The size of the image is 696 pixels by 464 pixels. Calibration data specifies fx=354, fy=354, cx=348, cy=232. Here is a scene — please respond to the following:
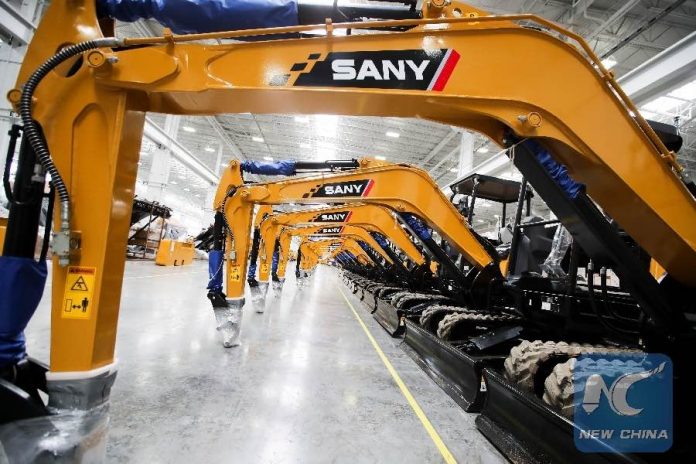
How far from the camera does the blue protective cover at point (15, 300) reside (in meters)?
1.68

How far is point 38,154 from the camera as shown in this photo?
1.79m

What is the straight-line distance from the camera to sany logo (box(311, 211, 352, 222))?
978 centimetres

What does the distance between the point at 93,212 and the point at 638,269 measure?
3467 mm

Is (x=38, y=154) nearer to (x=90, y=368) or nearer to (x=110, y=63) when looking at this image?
(x=110, y=63)

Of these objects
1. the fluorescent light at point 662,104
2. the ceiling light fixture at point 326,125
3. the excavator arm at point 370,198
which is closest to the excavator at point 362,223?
the excavator arm at point 370,198

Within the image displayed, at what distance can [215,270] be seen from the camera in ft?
18.2

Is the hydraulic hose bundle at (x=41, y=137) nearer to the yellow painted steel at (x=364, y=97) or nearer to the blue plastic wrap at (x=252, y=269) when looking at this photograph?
the yellow painted steel at (x=364, y=97)

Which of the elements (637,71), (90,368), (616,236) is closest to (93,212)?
(90,368)

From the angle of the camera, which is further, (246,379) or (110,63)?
(246,379)

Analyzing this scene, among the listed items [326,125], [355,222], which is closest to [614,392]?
[355,222]

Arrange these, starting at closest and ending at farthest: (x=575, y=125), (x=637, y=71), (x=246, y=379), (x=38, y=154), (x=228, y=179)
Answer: (x=38, y=154) → (x=575, y=125) → (x=246, y=379) → (x=228, y=179) → (x=637, y=71)

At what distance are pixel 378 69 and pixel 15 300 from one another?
227 centimetres

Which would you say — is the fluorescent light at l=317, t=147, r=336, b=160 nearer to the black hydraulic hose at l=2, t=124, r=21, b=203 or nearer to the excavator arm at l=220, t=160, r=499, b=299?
the excavator arm at l=220, t=160, r=499, b=299

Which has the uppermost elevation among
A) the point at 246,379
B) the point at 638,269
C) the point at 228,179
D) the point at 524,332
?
the point at 228,179
